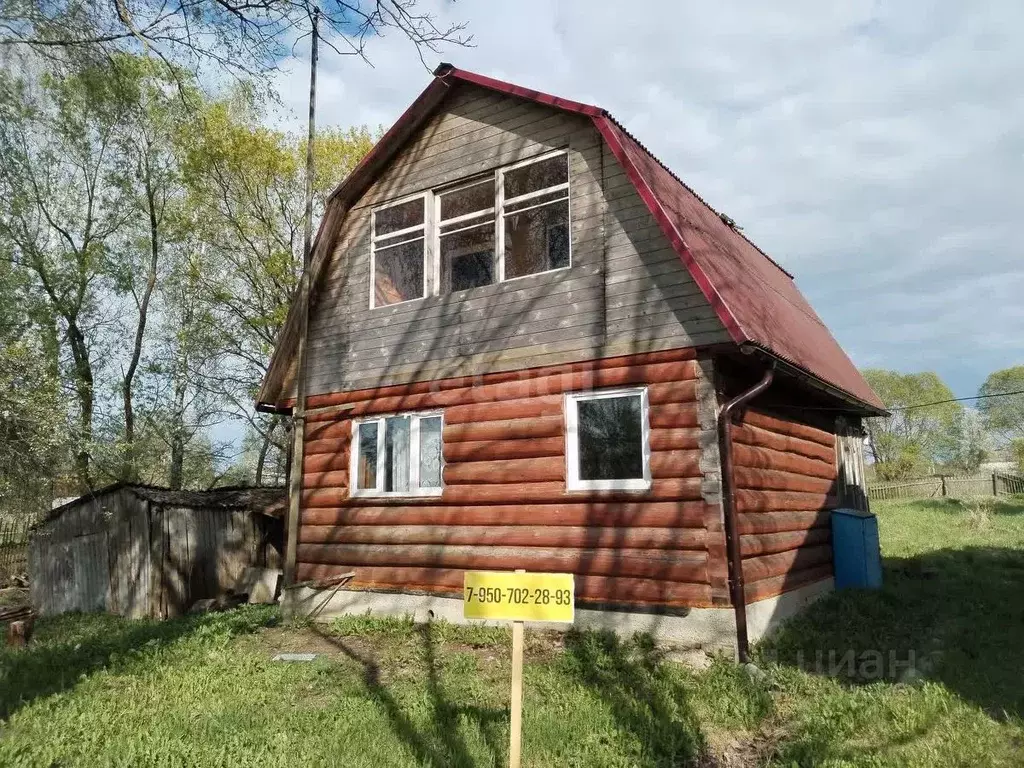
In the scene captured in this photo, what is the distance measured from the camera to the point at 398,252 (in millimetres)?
11859

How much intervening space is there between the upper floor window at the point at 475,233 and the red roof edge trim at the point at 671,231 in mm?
926

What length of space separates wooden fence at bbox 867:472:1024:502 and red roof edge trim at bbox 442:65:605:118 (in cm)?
3238

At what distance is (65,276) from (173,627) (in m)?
18.6

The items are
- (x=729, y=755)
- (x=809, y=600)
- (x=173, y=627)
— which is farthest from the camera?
(x=173, y=627)

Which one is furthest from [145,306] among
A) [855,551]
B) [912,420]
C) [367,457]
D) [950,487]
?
[912,420]

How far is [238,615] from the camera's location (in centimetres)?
1205

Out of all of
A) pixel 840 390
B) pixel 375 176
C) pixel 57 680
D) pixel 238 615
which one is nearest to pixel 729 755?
pixel 840 390

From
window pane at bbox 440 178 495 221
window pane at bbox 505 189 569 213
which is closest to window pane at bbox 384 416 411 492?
window pane at bbox 440 178 495 221

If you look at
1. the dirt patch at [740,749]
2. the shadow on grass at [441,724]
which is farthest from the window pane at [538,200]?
the dirt patch at [740,749]

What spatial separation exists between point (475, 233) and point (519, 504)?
4.15 metres

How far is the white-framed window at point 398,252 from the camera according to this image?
1148cm

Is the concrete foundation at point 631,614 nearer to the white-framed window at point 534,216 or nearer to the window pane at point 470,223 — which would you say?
the white-framed window at point 534,216

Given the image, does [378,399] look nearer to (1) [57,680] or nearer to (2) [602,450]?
(2) [602,450]

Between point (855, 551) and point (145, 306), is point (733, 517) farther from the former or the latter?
point (145, 306)
